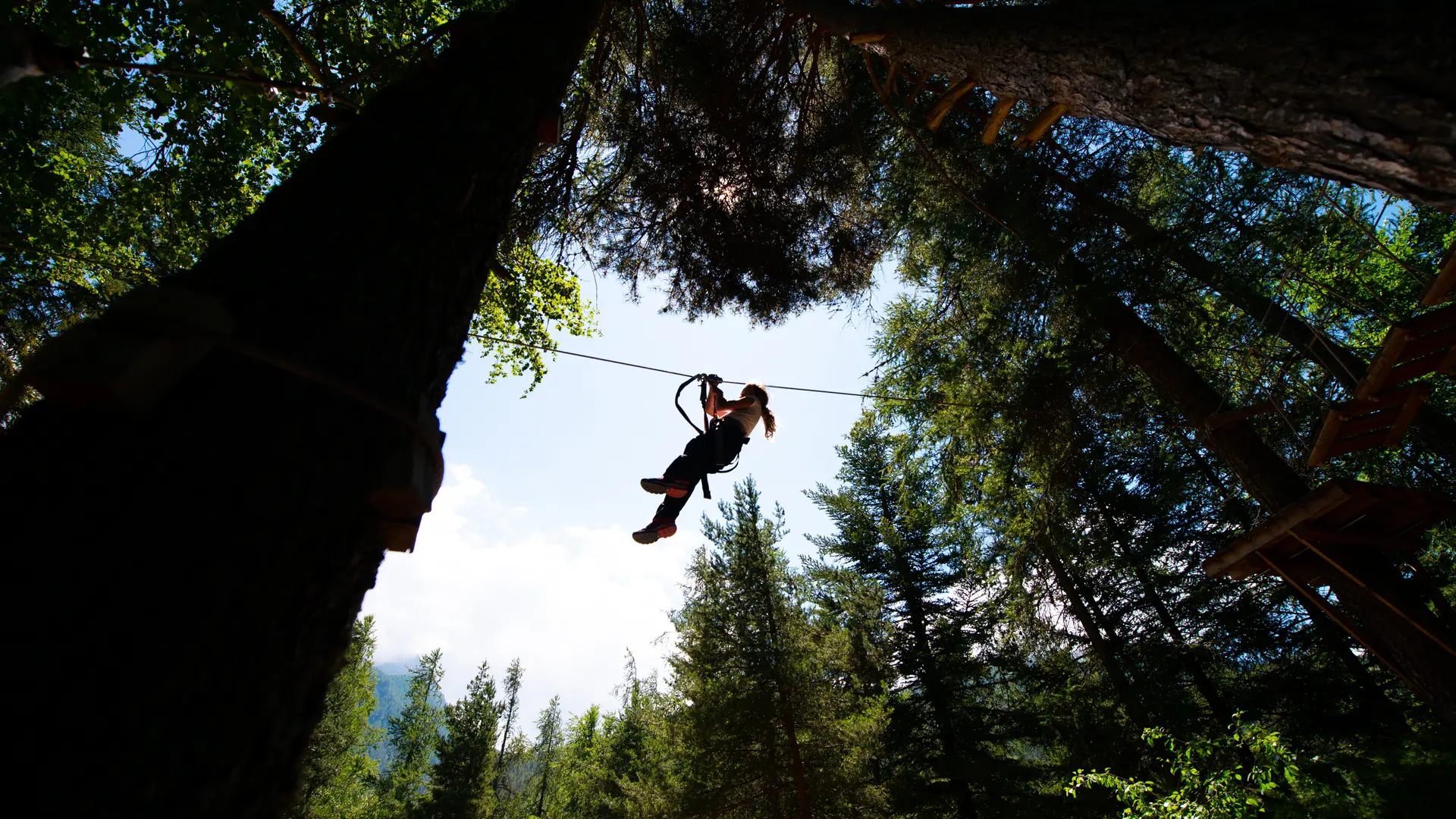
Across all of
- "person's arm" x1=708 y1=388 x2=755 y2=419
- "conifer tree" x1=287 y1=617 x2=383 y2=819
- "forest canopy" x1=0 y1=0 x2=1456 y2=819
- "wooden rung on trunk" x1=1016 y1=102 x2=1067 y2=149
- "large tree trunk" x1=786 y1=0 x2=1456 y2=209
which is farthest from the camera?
"conifer tree" x1=287 y1=617 x2=383 y2=819

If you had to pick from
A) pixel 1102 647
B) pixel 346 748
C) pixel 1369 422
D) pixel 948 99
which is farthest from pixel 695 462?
pixel 346 748

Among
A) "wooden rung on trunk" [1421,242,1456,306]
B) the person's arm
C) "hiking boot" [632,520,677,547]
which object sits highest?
the person's arm

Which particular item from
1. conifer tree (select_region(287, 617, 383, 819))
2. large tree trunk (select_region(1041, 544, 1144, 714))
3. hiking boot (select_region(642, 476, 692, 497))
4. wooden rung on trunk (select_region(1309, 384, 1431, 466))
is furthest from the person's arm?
conifer tree (select_region(287, 617, 383, 819))

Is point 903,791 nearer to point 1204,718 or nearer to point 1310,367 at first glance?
point 1204,718

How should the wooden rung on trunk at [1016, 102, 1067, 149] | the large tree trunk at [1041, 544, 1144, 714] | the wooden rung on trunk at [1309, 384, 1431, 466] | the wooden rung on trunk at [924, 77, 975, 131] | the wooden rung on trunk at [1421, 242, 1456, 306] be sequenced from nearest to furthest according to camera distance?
the wooden rung on trunk at [1421, 242, 1456, 306], the wooden rung on trunk at [1309, 384, 1431, 466], the wooden rung on trunk at [1016, 102, 1067, 149], the wooden rung on trunk at [924, 77, 975, 131], the large tree trunk at [1041, 544, 1144, 714]

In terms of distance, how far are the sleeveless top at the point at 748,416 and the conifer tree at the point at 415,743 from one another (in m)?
22.6

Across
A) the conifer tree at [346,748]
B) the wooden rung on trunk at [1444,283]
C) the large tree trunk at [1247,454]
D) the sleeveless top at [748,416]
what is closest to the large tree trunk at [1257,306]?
the large tree trunk at [1247,454]

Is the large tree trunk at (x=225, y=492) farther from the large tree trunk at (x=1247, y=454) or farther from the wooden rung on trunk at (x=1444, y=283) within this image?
the large tree trunk at (x=1247, y=454)

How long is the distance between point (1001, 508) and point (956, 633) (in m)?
8.28

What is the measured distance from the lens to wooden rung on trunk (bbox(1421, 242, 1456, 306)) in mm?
2432

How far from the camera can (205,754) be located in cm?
74

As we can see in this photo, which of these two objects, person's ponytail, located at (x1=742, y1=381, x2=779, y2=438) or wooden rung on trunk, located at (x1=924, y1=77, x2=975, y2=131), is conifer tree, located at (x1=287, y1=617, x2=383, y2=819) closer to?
person's ponytail, located at (x1=742, y1=381, x2=779, y2=438)

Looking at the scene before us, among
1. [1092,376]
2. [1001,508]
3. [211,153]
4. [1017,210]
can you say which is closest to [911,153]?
[1017,210]

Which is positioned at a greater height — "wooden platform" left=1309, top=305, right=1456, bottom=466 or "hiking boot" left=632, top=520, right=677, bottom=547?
"hiking boot" left=632, top=520, right=677, bottom=547
